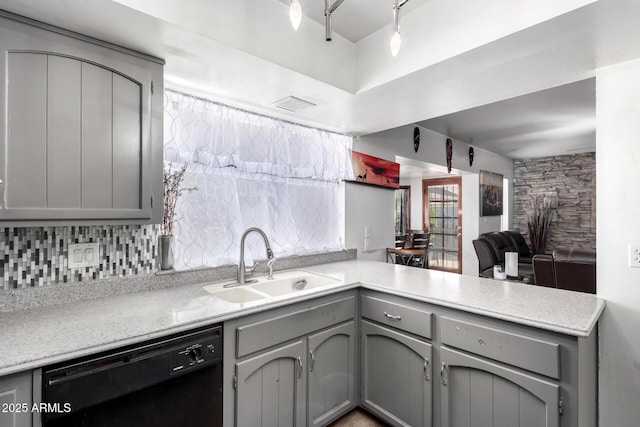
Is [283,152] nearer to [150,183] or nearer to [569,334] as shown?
A: [150,183]

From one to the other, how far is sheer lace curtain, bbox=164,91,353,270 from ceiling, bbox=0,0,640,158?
0.15 meters

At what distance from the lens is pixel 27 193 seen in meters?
1.15

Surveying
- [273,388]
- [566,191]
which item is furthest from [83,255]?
[566,191]

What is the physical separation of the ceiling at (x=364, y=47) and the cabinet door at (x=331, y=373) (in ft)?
4.61

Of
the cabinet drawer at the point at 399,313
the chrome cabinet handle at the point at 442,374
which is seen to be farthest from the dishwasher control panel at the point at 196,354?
the chrome cabinet handle at the point at 442,374

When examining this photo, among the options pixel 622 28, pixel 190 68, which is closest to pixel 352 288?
pixel 190 68

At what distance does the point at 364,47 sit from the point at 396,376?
1.89 m

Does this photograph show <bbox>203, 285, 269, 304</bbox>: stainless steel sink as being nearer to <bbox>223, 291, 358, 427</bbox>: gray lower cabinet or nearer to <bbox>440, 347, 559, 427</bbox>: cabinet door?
<bbox>223, 291, 358, 427</bbox>: gray lower cabinet

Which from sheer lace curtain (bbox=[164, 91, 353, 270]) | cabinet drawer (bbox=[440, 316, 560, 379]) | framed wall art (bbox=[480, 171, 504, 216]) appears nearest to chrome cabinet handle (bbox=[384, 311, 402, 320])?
cabinet drawer (bbox=[440, 316, 560, 379])

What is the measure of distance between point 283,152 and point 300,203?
41cm

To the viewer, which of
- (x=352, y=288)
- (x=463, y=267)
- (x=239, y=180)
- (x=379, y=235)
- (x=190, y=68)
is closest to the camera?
(x=190, y=68)

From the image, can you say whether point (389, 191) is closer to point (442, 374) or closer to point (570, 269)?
point (570, 269)

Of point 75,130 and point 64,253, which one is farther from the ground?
point 75,130

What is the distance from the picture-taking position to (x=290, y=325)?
1582 millimetres
